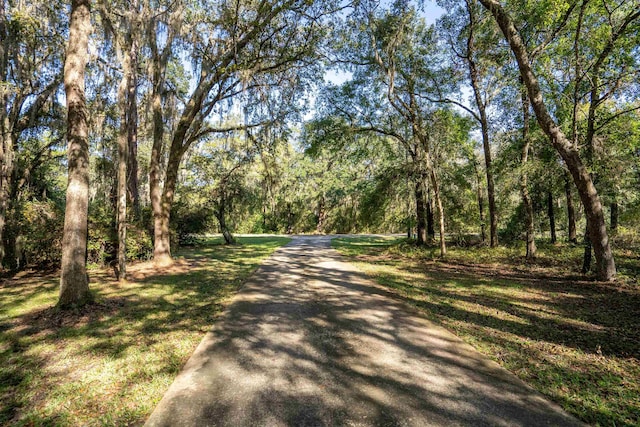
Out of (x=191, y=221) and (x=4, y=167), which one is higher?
(x=4, y=167)

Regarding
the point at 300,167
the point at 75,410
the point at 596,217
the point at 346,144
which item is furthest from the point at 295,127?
the point at 300,167

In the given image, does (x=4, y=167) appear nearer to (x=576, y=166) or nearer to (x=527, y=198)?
(x=576, y=166)

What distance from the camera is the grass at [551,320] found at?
326 cm

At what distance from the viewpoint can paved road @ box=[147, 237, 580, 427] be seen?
271cm

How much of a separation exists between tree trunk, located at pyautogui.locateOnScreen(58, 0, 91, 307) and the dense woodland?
1.0 inches

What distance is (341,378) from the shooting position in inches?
133

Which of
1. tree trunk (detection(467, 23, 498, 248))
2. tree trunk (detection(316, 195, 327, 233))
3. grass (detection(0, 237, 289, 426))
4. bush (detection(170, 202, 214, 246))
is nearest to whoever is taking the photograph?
grass (detection(0, 237, 289, 426))

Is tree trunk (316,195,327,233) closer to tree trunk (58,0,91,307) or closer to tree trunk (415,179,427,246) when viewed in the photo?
tree trunk (415,179,427,246)

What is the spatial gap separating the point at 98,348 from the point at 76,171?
3.41 meters

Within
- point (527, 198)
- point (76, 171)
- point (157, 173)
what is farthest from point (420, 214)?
point (76, 171)

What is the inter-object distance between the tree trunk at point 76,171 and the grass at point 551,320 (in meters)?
6.62

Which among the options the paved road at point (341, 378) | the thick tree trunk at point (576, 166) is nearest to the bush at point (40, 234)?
the paved road at point (341, 378)

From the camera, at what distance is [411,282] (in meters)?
8.75

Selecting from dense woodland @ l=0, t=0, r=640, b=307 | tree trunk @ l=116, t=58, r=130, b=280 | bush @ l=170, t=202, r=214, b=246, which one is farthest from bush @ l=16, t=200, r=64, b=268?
bush @ l=170, t=202, r=214, b=246
